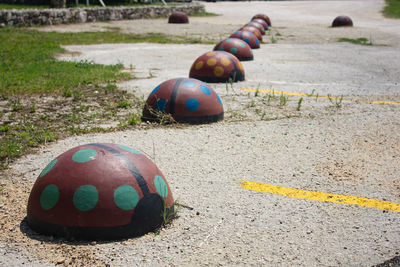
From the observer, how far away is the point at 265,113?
693 centimetres

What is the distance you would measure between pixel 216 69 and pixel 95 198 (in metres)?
6.04

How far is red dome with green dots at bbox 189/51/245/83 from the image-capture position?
8.95m

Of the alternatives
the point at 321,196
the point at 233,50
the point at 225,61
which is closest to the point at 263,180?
the point at 321,196

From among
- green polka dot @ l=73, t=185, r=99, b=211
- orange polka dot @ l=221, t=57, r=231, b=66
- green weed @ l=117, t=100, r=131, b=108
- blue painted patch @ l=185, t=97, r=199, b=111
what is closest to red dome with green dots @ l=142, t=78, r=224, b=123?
blue painted patch @ l=185, t=97, r=199, b=111

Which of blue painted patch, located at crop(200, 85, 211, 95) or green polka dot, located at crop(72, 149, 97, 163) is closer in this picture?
green polka dot, located at crop(72, 149, 97, 163)

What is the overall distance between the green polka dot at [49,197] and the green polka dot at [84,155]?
25 centimetres

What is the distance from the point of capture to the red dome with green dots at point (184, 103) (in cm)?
625

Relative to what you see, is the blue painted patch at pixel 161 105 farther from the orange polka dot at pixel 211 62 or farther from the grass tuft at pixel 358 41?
the grass tuft at pixel 358 41

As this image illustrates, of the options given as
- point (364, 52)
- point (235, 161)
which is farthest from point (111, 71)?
point (364, 52)

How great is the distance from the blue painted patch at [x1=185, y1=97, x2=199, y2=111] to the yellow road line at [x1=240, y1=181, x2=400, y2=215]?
6.50 feet

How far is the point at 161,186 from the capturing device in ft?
11.7

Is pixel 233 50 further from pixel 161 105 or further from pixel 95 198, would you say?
pixel 95 198

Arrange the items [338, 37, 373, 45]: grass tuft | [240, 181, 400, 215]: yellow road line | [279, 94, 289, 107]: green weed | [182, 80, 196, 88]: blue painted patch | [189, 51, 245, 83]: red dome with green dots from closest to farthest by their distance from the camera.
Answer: [240, 181, 400, 215]: yellow road line, [182, 80, 196, 88]: blue painted patch, [279, 94, 289, 107]: green weed, [189, 51, 245, 83]: red dome with green dots, [338, 37, 373, 45]: grass tuft

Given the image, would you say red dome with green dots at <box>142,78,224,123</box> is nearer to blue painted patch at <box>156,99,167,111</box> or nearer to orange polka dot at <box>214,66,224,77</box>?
blue painted patch at <box>156,99,167,111</box>
